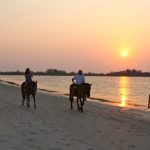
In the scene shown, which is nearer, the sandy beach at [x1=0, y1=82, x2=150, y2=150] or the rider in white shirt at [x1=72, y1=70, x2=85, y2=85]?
the sandy beach at [x1=0, y1=82, x2=150, y2=150]

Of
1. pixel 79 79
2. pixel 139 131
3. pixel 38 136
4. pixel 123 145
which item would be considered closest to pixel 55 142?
pixel 38 136

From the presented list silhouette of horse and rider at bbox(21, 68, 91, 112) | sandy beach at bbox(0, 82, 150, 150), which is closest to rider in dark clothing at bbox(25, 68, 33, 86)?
silhouette of horse and rider at bbox(21, 68, 91, 112)

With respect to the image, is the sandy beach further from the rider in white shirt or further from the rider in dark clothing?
the rider in dark clothing

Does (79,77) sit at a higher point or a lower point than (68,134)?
higher

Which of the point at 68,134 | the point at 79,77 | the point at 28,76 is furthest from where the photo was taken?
the point at 28,76

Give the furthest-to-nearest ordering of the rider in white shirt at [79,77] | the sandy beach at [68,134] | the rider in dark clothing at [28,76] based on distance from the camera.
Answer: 1. the rider in dark clothing at [28,76]
2. the rider in white shirt at [79,77]
3. the sandy beach at [68,134]

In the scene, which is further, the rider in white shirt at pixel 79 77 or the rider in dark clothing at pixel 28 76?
the rider in dark clothing at pixel 28 76

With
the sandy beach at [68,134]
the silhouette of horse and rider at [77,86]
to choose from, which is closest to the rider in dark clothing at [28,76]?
the silhouette of horse and rider at [77,86]

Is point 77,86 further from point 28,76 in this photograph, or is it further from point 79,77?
point 28,76

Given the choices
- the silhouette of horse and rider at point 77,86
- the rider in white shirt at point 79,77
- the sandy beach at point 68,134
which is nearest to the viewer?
the sandy beach at point 68,134

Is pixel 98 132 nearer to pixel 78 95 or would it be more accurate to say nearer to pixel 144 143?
pixel 144 143

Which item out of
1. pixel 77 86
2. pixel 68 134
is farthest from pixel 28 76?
pixel 68 134

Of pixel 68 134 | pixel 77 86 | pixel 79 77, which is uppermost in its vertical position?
pixel 79 77

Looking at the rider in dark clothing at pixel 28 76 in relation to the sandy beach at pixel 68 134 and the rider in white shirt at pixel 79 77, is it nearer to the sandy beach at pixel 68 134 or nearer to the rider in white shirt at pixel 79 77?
the rider in white shirt at pixel 79 77
